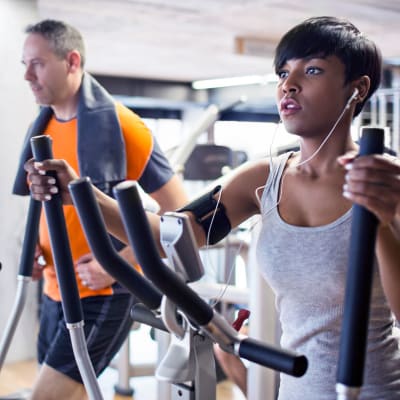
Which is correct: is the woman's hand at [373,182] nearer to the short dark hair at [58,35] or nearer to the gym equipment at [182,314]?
the gym equipment at [182,314]

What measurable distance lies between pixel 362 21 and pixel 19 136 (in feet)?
10.8

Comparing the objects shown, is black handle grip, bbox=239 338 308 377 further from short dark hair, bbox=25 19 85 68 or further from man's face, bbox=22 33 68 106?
short dark hair, bbox=25 19 85 68

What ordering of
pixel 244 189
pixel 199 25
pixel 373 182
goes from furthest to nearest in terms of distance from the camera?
pixel 199 25 < pixel 244 189 < pixel 373 182

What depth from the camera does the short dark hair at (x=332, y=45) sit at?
4.58 feet

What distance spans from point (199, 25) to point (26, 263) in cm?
518

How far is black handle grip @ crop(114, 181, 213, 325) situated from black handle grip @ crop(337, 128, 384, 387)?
0.66 ft

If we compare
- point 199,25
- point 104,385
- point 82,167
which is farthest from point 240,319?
point 199,25

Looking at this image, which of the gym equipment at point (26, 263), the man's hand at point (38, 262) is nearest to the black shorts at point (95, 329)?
the man's hand at point (38, 262)

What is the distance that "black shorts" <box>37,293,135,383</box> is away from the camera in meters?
2.17

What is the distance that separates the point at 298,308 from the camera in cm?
138

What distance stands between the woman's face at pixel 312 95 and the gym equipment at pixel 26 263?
0.68 m

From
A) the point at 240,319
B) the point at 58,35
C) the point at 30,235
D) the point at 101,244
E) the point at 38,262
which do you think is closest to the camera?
the point at 101,244

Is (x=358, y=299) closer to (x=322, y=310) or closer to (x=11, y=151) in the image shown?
(x=322, y=310)

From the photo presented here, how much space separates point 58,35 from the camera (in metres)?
2.51
